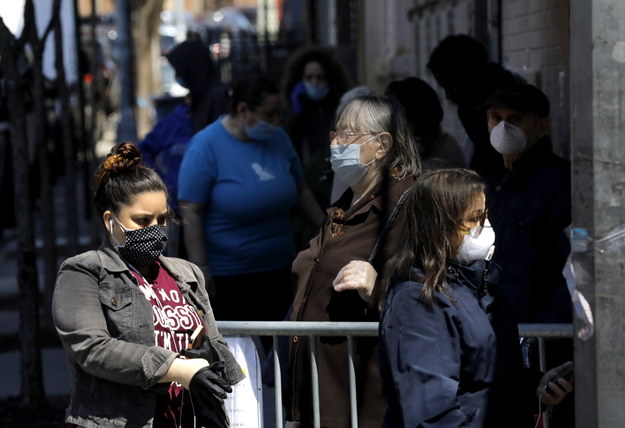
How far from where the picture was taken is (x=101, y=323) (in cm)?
345

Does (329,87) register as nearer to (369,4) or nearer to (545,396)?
(545,396)

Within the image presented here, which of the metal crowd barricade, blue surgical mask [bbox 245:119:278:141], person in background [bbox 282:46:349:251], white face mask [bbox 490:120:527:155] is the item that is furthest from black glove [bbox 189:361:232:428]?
person in background [bbox 282:46:349:251]

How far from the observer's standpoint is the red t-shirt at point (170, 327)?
3570mm

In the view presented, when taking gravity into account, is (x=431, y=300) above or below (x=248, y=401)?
above

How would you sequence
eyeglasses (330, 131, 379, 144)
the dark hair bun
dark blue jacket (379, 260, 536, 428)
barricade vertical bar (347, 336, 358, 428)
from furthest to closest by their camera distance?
1. eyeglasses (330, 131, 379, 144)
2. barricade vertical bar (347, 336, 358, 428)
3. the dark hair bun
4. dark blue jacket (379, 260, 536, 428)

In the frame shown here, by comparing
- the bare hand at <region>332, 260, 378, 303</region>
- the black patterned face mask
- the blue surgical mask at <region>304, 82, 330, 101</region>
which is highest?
the blue surgical mask at <region>304, 82, 330, 101</region>

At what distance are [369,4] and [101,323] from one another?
35.8 ft

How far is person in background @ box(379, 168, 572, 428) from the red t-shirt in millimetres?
671

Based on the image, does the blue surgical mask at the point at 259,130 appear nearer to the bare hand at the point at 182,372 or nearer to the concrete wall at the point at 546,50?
the concrete wall at the point at 546,50

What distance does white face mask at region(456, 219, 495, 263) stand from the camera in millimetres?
3230

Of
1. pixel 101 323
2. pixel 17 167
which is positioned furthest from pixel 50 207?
pixel 101 323

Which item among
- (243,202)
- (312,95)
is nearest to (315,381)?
(243,202)

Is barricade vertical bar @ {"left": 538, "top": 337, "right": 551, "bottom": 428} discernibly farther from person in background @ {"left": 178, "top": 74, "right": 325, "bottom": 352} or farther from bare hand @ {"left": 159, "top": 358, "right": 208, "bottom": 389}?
person in background @ {"left": 178, "top": 74, "right": 325, "bottom": 352}

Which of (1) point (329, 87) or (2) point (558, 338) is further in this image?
(1) point (329, 87)
